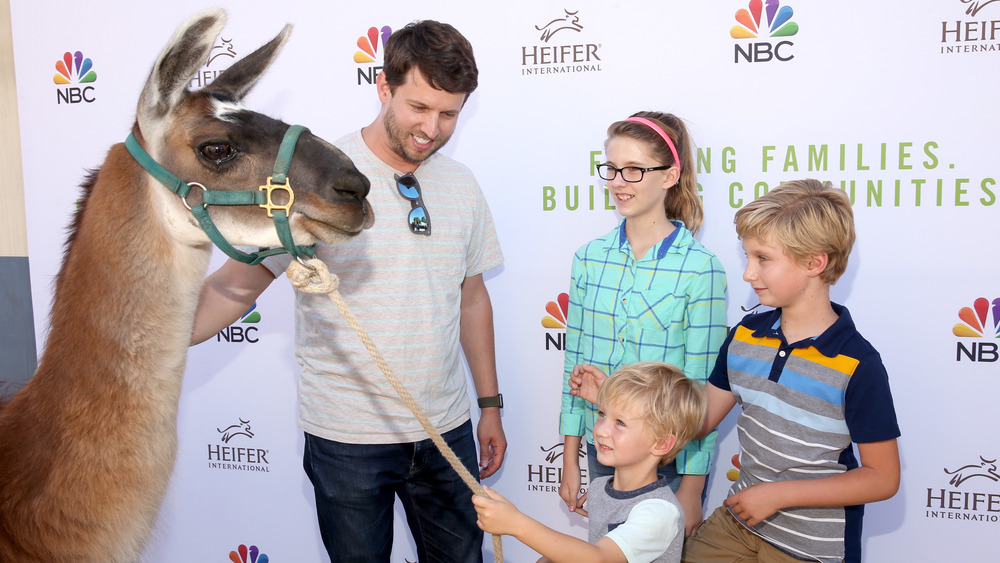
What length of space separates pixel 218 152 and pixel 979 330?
9.55 ft

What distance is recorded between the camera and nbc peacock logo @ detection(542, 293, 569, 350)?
10.1 feet

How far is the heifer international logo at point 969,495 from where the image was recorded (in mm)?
2643

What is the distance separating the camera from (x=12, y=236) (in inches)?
156

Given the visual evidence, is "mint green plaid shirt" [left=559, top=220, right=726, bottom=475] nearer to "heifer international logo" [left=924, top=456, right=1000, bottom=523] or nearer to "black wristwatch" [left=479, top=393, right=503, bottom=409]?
"black wristwatch" [left=479, top=393, right=503, bottom=409]

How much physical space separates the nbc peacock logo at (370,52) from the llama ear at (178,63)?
1.65 metres

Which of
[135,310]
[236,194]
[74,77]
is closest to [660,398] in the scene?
[236,194]

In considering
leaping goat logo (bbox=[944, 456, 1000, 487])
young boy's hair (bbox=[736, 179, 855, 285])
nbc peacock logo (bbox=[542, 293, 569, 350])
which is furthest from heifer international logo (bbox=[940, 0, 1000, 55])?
nbc peacock logo (bbox=[542, 293, 569, 350])

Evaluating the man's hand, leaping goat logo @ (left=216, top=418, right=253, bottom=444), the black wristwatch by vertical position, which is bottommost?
leaping goat logo @ (left=216, top=418, right=253, bottom=444)

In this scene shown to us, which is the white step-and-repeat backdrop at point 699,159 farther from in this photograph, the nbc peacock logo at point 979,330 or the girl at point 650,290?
the girl at point 650,290

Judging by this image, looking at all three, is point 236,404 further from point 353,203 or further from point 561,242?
point 353,203

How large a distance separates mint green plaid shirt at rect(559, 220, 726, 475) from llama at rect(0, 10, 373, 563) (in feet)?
3.23

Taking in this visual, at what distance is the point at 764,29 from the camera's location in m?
2.69

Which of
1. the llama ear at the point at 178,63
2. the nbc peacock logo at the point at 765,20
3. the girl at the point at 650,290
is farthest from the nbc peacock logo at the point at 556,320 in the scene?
the llama ear at the point at 178,63

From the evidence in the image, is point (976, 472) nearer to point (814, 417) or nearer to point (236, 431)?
point (814, 417)
